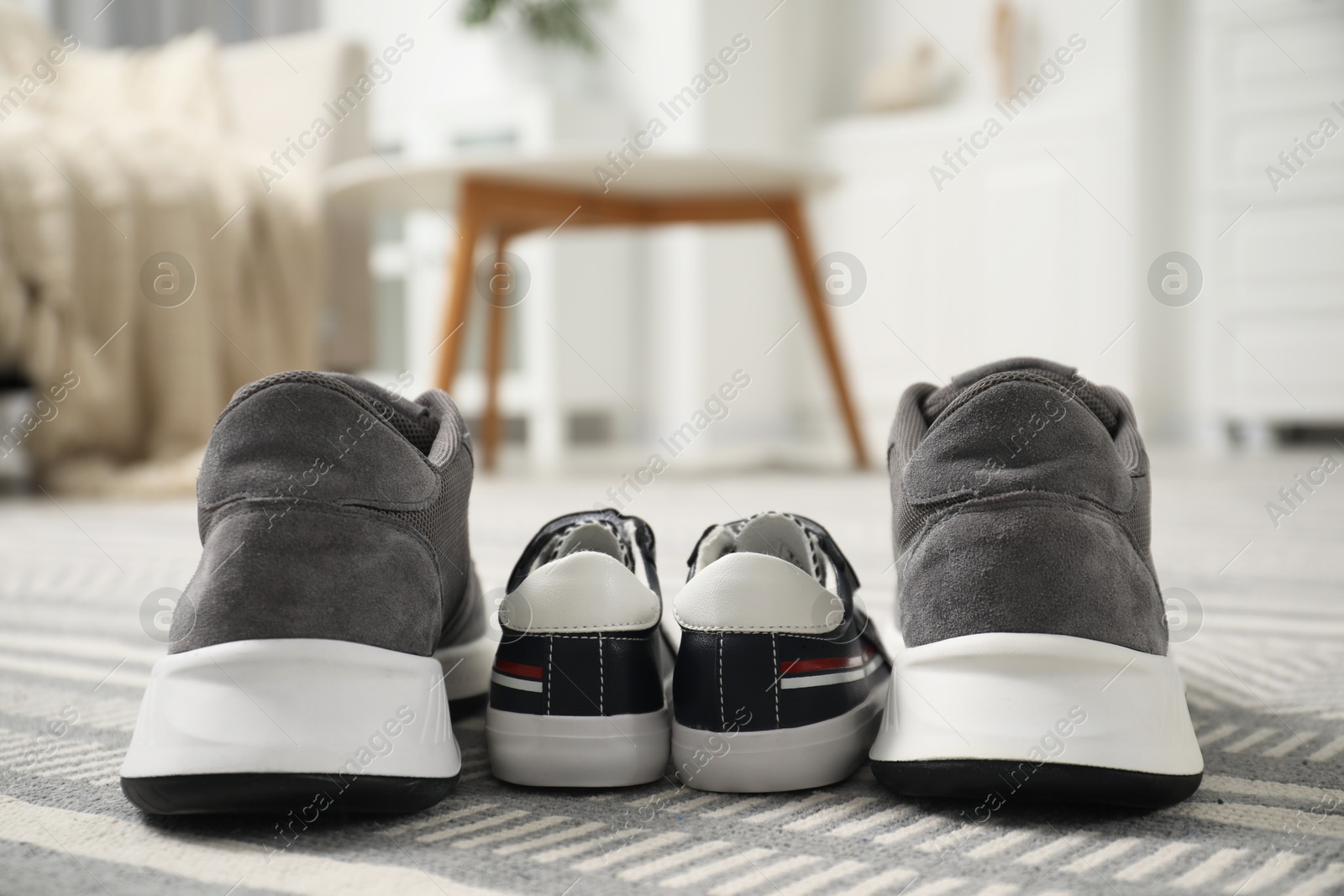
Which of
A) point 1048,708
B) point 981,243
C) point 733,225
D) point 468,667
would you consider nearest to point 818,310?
point 733,225

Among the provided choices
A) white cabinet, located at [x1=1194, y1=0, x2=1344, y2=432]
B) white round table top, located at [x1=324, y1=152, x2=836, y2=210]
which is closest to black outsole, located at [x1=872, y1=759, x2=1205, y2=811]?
white round table top, located at [x1=324, y1=152, x2=836, y2=210]

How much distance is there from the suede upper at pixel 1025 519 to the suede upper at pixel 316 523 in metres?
0.19

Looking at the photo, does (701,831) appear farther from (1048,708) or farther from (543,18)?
(543,18)

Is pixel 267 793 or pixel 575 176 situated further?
pixel 575 176

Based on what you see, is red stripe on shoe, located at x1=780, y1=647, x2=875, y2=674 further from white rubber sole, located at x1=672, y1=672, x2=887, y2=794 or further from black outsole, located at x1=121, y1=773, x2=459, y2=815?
black outsole, located at x1=121, y1=773, x2=459, y2=815

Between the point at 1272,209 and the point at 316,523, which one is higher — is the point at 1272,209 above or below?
above

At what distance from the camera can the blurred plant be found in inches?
105

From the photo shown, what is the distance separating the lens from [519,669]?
435mm

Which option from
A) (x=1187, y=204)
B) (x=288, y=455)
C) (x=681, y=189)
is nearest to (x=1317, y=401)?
(x=1187, y=204)

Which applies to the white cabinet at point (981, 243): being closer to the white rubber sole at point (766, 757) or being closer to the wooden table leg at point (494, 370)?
the wooden table leg at point (494, 370)

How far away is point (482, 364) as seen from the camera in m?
2.69

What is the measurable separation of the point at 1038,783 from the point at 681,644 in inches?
5.5

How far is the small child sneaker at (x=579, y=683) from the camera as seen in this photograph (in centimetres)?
42

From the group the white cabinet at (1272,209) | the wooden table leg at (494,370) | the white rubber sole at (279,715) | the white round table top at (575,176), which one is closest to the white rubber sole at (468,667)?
the white rubber sole at (279,715)
